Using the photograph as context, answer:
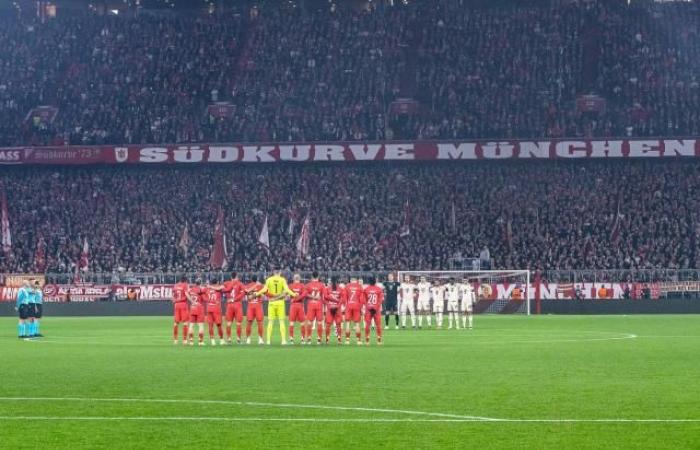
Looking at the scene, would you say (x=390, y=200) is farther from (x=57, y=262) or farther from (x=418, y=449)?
(x=418, y=449)

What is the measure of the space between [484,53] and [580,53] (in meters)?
5.31

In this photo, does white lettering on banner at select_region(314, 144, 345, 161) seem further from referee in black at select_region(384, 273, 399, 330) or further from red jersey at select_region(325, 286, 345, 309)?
red jersey at select_region(325, 286, 345, 309)

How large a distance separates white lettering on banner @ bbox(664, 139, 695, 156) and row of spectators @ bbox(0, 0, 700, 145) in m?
1.78

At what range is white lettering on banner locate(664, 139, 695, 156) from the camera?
69.2m

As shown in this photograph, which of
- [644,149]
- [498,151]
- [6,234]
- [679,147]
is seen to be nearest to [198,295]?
[498,151]

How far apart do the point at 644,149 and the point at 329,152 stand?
1643 cm

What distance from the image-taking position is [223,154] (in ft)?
241

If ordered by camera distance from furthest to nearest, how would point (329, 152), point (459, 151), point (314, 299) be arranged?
point (329, 152)
point (459, 151)
point (314, 299)

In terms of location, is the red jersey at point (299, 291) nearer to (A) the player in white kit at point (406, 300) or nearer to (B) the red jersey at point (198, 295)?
(B) the red jersey at point (198, 295)

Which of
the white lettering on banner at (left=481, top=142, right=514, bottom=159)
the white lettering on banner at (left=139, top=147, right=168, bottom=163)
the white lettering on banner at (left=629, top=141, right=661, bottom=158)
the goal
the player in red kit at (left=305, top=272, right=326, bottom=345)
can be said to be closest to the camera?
the player in red kit at (left=305, top=272, right=326, bottom=345)

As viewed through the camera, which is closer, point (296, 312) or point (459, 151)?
point (296, 312)

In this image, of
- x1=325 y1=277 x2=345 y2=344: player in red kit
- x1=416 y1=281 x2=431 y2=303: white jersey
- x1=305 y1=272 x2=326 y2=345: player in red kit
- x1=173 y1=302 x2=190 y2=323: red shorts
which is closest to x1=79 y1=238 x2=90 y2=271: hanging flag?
x1=416 y1=281 x2=431 y2=303: white jersey

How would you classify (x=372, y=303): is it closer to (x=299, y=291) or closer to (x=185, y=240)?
(x=299, y=291)

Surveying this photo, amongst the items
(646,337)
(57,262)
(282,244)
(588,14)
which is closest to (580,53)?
(588,14)
